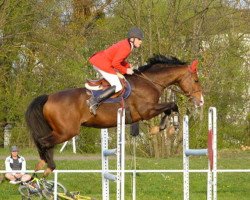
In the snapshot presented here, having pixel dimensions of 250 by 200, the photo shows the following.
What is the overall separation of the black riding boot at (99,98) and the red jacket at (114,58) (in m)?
0.24

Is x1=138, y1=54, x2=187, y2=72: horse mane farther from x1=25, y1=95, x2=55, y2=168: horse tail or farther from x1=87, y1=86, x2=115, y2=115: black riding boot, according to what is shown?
x1=25, y1=95, x2=55, y2=168: horse tail

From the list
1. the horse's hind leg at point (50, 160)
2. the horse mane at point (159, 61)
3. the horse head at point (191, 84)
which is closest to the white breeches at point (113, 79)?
the horse mane at point (159, 61)

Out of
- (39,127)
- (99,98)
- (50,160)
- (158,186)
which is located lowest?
(158,186)

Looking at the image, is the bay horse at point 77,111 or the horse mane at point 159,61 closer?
the bay horse at point 77,111

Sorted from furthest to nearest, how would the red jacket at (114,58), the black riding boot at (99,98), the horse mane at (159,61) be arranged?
the horse mane at (159,61) → the black riding boot at (99,98) → the red jacket at (114,58)

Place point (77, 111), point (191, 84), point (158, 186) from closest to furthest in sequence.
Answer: point (77, 111)
point (191, 84)
point (158, 186)

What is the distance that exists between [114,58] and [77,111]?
0.93 metres

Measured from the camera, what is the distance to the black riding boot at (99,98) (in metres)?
9.76

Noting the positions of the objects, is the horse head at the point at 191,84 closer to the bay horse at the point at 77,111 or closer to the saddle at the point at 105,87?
the bay horse at the point at 77,111

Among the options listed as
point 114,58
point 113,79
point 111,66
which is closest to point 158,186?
point 113,79

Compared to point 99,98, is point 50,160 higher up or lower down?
lower down

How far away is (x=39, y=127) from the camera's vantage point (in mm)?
10117

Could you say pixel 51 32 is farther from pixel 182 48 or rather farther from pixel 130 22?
pixel 182 48

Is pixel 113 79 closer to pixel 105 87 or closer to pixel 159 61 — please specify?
pixel 105 87
